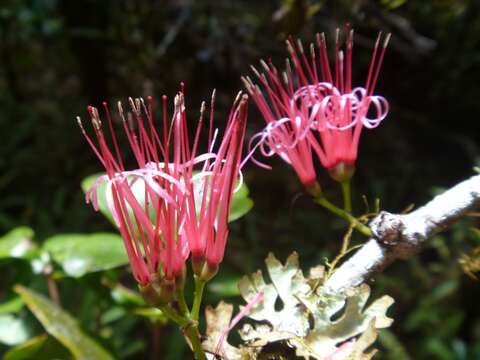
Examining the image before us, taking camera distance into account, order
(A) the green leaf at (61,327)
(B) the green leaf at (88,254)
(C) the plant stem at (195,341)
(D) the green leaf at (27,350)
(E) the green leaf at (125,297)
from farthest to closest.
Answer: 1. (E) the green leaf at (125,297)
2. (B) the green leaf at (88,254)
3. (D) the green leaf at (27,350)
4. (A) the green leaf at (61,327)
5. (C) the plant stem at (195,341)

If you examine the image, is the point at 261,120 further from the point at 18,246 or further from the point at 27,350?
the point at 27,350

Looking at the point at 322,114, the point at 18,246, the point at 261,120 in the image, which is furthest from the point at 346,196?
the point at 261,120

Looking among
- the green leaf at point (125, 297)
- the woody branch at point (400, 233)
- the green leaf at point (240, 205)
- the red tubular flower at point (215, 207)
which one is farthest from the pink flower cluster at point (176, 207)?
the green leaf at point (125, 297)

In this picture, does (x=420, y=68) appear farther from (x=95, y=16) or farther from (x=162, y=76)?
(x=95, y=16)

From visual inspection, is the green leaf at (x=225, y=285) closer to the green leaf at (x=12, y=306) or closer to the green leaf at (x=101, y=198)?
the green leaf at (x=101, y=198)

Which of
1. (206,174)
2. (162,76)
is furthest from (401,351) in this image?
(206,174)
